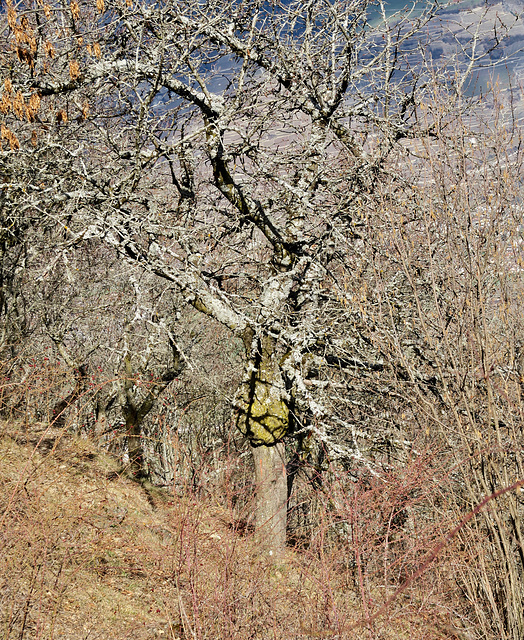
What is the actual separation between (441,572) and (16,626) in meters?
3.67

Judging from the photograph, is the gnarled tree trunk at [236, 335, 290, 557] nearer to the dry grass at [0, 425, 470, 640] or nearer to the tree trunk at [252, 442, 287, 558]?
the tree trunk at [252, 442, 287, 558]

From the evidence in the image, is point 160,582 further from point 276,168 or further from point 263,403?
point 276,168

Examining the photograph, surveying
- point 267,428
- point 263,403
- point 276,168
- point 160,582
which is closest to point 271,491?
point 267,428

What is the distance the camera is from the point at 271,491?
6.44 metres

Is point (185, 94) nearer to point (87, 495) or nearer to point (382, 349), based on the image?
point (382, 349)

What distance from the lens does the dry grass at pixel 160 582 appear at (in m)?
4.14

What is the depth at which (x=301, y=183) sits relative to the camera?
6.46 metres

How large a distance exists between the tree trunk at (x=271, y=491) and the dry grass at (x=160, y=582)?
376mm

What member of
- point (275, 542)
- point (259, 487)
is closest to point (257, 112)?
point (259, 487)

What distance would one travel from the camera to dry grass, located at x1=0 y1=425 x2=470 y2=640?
163 inches

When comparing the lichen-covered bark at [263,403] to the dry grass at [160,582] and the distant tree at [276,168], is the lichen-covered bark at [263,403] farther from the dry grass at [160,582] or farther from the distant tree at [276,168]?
the dry grass at [160,582]

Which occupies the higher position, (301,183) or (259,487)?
(301,183)

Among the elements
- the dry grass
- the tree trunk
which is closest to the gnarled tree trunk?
the tree trunk

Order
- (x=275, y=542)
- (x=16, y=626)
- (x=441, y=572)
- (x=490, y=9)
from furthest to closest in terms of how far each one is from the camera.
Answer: (x=275, y=542)
(x=490, y=9)
(x=441, y=572)
(x=16, y=626)
